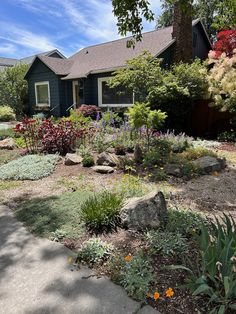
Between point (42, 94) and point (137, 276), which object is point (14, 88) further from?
point (137, 276)

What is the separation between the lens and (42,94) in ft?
58.8

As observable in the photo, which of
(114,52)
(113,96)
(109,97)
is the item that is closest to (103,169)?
(113,96)

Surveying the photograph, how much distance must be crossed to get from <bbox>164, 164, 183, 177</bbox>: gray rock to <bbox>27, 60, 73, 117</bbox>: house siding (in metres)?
11.7

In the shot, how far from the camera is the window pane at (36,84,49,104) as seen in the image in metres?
17.6

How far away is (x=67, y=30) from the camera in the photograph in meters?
15.8

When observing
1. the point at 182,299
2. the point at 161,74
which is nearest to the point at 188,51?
the point at 161,74

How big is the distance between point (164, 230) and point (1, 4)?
822 centimetres

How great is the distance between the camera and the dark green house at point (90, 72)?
13.7m

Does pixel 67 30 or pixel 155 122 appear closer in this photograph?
pixel 155 122

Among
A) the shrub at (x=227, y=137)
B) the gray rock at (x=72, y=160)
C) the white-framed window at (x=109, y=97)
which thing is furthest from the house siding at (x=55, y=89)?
the gray rock at (x=72, y=160)

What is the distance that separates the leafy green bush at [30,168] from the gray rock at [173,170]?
2.50m

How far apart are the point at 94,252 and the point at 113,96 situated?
1233cm

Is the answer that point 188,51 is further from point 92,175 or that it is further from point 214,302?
point 214,302

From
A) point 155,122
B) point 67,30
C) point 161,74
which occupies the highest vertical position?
point 67,30
